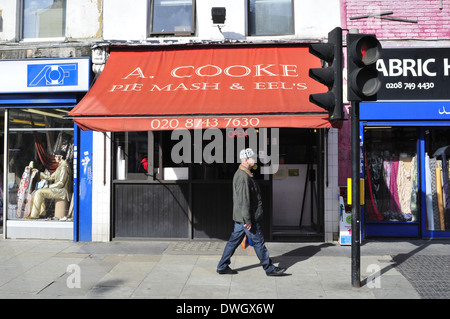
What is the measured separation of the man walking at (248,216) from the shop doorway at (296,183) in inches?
125

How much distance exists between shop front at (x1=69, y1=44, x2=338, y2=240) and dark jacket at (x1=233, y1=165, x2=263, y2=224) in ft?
6.37

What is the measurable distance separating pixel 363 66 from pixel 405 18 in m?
4.07

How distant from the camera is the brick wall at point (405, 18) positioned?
9.12m

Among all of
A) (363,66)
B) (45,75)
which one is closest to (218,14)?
(45,75)

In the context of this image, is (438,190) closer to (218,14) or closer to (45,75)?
(218,14)

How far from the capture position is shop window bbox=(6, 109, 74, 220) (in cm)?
962

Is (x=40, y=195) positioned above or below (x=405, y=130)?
below

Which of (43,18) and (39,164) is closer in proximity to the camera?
(39,164)

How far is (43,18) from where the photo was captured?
9.95m
